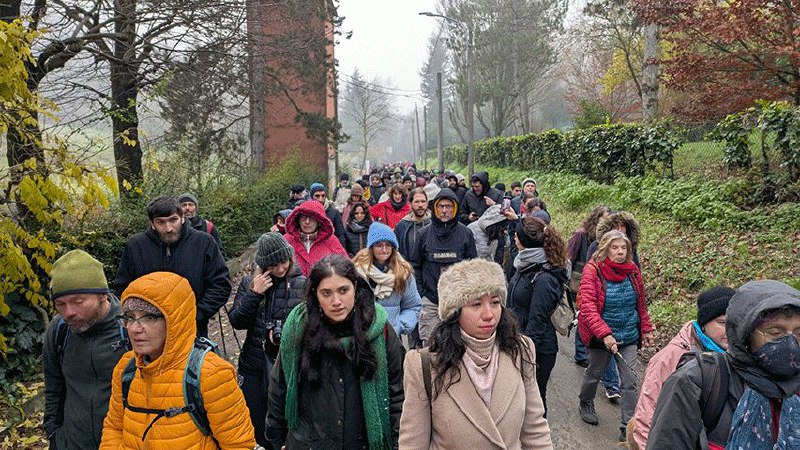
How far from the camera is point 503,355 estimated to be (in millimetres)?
2482

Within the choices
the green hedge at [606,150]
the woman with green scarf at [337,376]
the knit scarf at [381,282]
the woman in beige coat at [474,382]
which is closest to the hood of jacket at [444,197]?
the knit scarf at [381,282]

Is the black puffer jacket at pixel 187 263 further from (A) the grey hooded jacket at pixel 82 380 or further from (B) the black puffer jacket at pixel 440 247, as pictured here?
(B) the black puffer jacket at pixel 440 247

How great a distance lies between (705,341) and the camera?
275 cm

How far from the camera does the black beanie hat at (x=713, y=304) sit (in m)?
2.79

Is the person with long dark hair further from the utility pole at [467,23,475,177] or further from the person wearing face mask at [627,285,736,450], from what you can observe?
the utility pole at [467,23,475,177]

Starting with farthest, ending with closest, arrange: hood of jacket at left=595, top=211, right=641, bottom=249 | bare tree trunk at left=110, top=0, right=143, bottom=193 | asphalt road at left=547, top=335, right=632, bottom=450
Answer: bare tree trunk at left=110, top=0, right=143, bottom=193
hood of jacket at left=595, top=211, right=641, bottom=249
asphalt road at left=547, top=335, right=632, bottom=450

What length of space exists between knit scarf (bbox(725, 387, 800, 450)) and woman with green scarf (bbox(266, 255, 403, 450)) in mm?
1560

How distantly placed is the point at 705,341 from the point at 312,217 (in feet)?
11.3

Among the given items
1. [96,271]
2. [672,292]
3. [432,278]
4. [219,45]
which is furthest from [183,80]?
[672,292]

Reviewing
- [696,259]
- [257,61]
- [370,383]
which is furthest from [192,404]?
[257,61]

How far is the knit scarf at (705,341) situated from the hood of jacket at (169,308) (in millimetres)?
2595

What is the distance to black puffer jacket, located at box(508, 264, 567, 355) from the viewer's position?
4367mm

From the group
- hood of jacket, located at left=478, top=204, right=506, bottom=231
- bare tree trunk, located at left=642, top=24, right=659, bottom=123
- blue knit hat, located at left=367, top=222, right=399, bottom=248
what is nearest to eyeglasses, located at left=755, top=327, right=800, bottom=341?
blue knit hat, located at left=367, top=222, right=399, bottom=248

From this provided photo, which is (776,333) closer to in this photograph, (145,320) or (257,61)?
(145,320)
